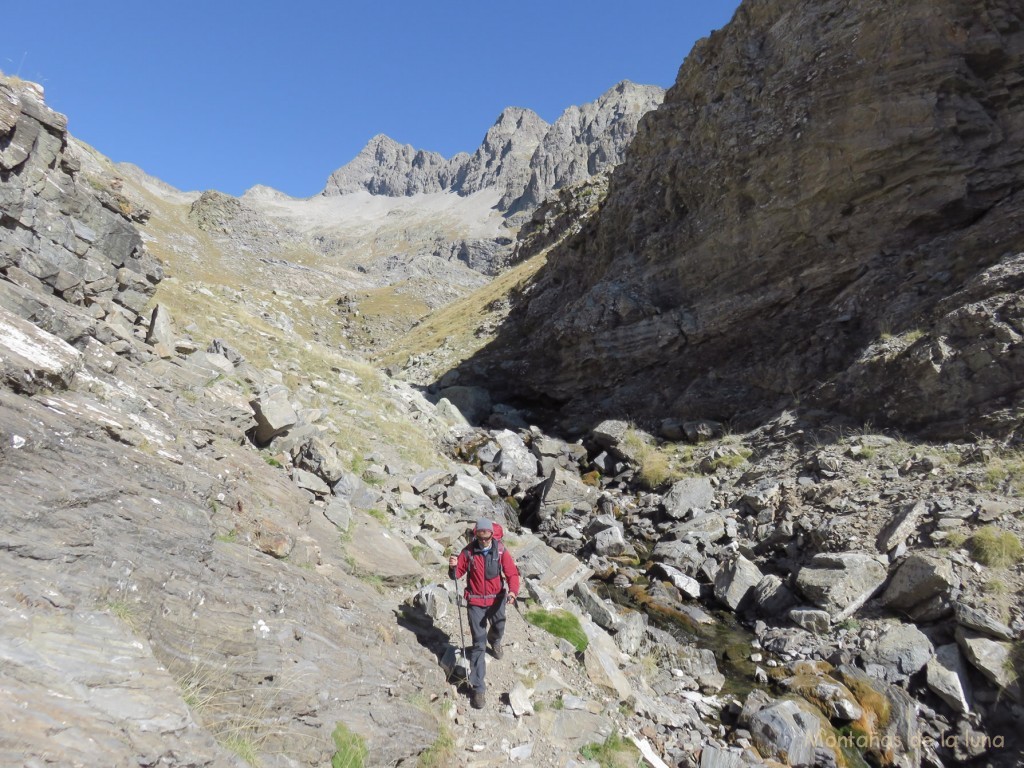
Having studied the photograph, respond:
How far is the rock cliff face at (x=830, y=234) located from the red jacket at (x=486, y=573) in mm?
14611

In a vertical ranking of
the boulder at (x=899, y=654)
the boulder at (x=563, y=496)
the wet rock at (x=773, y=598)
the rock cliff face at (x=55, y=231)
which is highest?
the rock cliff face at (x=55, y=231)

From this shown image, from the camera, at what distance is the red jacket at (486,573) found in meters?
7.73

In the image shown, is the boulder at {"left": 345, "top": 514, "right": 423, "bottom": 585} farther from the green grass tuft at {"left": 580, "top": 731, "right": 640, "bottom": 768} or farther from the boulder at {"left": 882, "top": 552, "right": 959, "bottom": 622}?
the boulder at {"left": 882, "top": 552, "right": 959, "bottom": 622}

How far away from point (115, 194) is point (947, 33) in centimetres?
2774

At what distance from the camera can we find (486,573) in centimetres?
776

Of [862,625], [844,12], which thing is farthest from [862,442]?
[844,12]

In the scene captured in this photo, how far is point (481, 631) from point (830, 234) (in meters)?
22.1

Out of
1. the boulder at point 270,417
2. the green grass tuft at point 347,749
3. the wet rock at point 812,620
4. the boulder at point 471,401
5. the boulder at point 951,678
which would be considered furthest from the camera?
the boulder at point 471,401

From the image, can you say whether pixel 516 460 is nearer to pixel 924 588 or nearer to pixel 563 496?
pixel 563 496

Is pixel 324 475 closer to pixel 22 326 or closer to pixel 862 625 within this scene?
pixel 22 326

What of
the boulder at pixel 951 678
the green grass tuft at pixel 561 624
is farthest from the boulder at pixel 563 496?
the boulder at pixel 951 678

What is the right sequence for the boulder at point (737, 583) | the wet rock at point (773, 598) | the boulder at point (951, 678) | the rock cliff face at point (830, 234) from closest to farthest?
the boulder at point (951, 678) < the wet rock at point (773, 598) < the boulder at point (737, 583) < the rock cliff face at point (830, 234)

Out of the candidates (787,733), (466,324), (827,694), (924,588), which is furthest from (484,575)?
(466,324)

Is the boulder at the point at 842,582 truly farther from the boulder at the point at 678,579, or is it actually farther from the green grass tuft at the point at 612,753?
the green grass tuft at the point at 612,753
